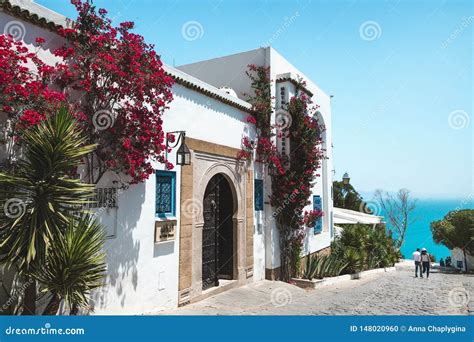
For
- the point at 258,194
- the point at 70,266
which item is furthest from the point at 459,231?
the point at 70,266

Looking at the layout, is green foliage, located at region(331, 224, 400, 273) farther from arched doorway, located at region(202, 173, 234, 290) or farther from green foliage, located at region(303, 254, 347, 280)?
arched doorway, located at region(202, 173, 234, 290)

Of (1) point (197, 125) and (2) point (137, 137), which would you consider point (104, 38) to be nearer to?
(2) point (137, 137)

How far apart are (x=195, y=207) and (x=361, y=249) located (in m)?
10.1

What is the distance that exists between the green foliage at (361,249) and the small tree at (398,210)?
2069cm

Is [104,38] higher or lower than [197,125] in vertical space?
higher

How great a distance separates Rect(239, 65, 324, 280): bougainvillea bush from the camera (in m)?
10.1

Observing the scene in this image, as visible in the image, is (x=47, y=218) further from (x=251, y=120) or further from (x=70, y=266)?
(x=251, y=120)

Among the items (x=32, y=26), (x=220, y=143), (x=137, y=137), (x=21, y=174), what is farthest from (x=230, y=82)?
(x=21, y=174)

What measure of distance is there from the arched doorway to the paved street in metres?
0.58

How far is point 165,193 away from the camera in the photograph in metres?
6.68

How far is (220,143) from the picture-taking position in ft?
27.7

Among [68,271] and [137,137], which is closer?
[68,271]
